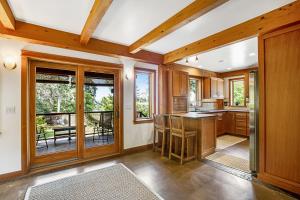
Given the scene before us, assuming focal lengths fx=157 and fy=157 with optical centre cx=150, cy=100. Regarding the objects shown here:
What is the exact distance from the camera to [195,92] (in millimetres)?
6336

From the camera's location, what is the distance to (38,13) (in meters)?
2.29

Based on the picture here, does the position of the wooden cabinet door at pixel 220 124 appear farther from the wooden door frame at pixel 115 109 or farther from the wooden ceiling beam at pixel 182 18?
the wooden ceiling beam at pixel 182 18

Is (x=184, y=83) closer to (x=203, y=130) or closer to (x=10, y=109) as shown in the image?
(x=203, y=130)

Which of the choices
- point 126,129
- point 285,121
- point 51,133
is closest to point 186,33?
point 285,121

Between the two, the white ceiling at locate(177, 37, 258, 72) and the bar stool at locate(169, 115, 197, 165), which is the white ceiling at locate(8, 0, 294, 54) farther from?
the bar stool at locate(169, 115, 197, 165)

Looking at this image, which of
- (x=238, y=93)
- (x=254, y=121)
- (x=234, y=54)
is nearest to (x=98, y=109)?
(x=254, y=121)

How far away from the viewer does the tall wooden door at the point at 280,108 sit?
2.16 meters

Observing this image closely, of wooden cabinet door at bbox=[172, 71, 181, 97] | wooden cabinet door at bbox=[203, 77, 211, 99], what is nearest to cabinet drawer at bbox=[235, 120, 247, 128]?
wooden cabinet door at bbox=[203, 77, 211, 99]

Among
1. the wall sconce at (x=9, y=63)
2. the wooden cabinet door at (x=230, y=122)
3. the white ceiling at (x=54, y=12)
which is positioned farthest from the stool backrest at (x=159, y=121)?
the wooden cabinet door at (x=230, y=122)

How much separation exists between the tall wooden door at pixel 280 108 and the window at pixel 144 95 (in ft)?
8.58

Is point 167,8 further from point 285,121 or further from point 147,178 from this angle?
point 147,178

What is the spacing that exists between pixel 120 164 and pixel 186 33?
2929 mm

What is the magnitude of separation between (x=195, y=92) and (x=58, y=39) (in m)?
5.01

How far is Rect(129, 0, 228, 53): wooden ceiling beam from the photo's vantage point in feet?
6.24
